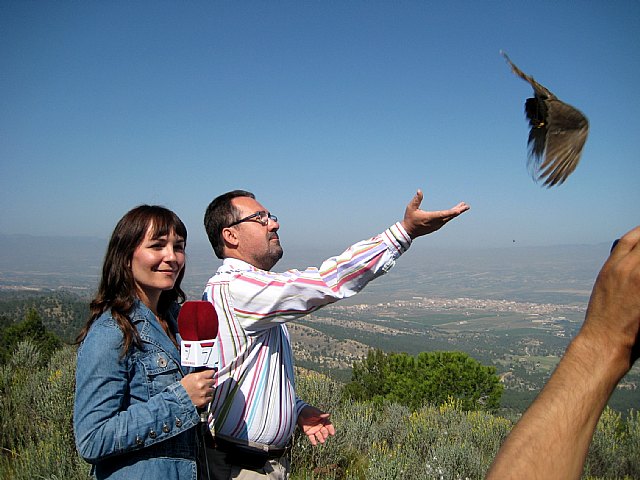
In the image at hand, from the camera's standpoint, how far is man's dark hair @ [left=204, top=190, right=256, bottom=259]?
269 centimetres

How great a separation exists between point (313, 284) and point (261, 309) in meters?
0.27

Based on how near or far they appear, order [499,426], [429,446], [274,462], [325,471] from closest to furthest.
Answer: [274,462] → [325,471] → [429,446] → [499,426]

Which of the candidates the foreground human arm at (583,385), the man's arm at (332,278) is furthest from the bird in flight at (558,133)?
the man's arm at (332,278)

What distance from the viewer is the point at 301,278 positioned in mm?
2002

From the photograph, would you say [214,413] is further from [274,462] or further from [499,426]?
[499,426]

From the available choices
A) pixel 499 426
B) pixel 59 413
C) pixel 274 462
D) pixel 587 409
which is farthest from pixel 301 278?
pixel 499 426

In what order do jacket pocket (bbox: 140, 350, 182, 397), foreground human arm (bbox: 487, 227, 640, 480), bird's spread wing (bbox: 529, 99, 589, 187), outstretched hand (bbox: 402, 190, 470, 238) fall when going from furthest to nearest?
jacket pocket (bbox: 140, 350, 182, 397), outstretched hand (bbox: 402, 190, 470, 238), bird's spread wing (bbox: 529, 99, 589, 187), foreground human arm (bbox: 487, 227, 640, 480)

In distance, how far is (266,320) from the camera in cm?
209

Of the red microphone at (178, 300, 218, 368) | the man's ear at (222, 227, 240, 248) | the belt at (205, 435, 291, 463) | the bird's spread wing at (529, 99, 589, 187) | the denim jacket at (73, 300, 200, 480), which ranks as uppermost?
the bird's spread wing at (529, 99, 589, 187)

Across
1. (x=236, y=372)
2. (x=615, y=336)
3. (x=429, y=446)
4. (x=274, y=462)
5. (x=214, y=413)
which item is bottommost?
(x=429, y=446)

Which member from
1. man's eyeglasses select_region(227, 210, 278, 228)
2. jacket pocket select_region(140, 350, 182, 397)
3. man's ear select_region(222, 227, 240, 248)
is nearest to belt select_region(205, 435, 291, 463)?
jacket pocket select_region(140, 350, 182, 397)

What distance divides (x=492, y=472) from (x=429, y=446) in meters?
5.33

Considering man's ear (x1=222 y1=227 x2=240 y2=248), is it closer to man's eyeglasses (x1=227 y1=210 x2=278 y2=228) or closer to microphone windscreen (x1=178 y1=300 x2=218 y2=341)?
man's eyeglasses (x1=227 y1=210 x2=278 y2=228)

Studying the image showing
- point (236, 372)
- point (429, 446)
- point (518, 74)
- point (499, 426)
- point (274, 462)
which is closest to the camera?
point (518, 74)
